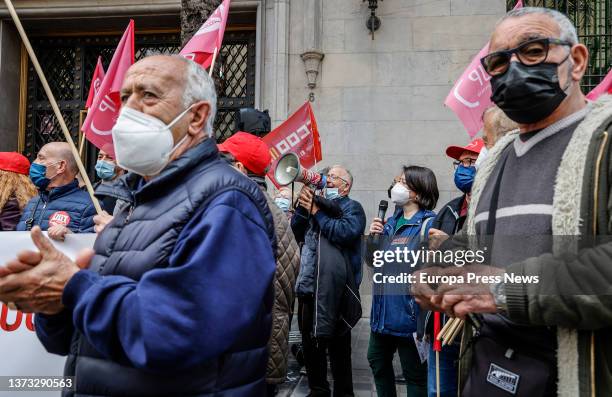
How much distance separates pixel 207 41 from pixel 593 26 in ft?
20.8

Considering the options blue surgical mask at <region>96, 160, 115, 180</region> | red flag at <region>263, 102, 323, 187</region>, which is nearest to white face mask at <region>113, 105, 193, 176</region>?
blue surgical mask at <region>96, 160, 115, 180</region>

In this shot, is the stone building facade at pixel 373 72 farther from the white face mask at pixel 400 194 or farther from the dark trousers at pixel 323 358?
the white face mask at pixel 400 194

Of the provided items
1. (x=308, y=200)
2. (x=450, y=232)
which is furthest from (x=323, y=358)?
(x=450, y=232)

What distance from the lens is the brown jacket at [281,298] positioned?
326 centimetres

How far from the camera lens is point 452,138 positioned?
827cm

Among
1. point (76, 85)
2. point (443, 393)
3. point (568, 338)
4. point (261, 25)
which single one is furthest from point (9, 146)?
point (568, 338)

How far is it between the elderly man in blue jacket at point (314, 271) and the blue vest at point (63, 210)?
1.88m

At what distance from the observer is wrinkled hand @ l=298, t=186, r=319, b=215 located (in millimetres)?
5254

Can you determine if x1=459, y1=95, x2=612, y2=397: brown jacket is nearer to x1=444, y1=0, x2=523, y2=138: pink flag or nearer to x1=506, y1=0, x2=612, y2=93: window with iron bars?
x1=444, y1=0, x2=523, y2=138: pink flag

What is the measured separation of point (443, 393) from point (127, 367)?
2634 millimetres

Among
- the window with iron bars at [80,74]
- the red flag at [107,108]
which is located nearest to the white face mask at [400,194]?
the red flag at [107,108]

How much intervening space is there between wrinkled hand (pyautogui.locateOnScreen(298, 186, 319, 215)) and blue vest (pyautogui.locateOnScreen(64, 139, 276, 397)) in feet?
10.7

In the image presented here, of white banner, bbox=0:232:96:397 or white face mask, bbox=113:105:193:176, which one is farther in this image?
white banner, bbox=0:232:96:397

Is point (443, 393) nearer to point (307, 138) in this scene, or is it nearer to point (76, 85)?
point (307, 138)
